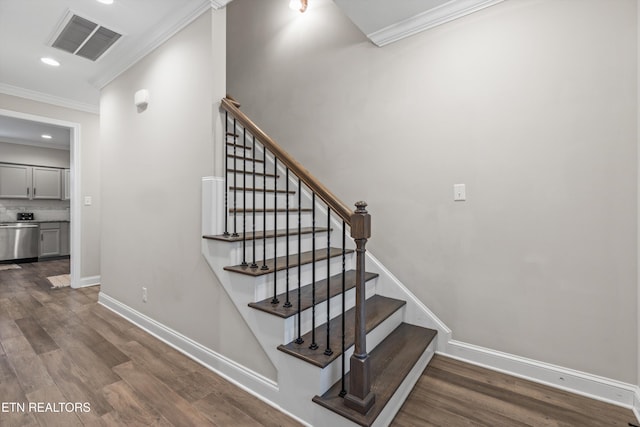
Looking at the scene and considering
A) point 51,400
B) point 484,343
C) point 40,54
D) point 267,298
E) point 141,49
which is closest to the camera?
point 51,400

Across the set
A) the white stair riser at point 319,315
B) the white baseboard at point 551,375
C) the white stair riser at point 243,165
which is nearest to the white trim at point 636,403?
the white baseboard at point 551,375

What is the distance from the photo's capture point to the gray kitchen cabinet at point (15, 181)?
607cm

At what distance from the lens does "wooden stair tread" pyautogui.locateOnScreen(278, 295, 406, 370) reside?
1510 millimetres

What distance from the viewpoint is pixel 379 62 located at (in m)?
2.50

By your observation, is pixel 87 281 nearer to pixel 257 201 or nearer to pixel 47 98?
pixel 47 98

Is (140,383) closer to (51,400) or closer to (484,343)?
(51,400)

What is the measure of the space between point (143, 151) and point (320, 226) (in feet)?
5.94

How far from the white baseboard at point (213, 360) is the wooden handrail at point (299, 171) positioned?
1.09 metres

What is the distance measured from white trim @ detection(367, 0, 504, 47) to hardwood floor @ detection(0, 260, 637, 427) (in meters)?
2.48

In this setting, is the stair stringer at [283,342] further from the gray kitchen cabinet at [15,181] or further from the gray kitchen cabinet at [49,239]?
the gray kitchen cabinet at [15,181]

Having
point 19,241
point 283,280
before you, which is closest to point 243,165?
point 283,280

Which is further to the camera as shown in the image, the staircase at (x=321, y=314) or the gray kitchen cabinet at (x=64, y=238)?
the gray kitchen cabinet at (x=64, y=238)

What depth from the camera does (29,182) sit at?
6.41m

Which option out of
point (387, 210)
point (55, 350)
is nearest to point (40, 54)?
point (55, 350)
